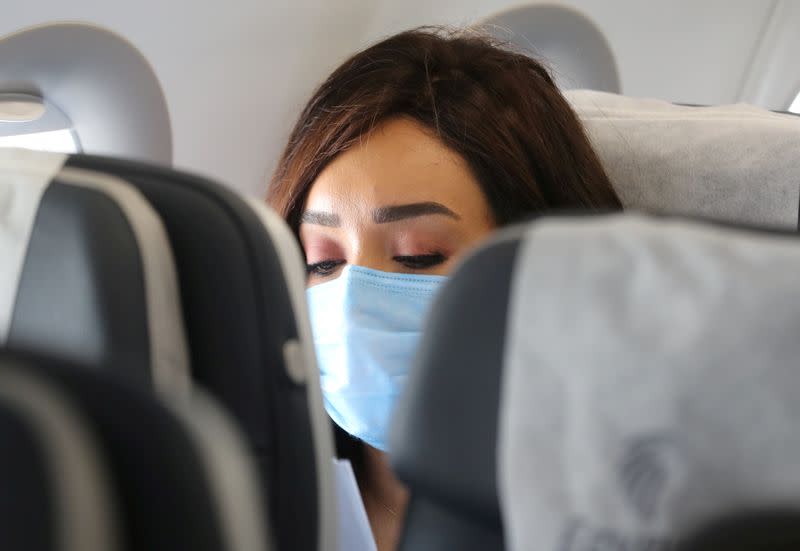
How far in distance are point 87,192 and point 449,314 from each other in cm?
34

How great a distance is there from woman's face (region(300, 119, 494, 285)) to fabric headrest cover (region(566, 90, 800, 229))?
350 mm

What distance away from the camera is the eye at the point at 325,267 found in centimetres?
133

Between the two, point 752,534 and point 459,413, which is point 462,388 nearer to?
point 459,413

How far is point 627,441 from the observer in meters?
0.50

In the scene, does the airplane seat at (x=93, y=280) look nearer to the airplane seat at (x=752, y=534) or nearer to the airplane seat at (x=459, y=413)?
the airplane seat at (x=459, y=413)

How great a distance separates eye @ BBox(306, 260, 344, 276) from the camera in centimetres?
133

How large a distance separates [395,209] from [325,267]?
0.14 metres

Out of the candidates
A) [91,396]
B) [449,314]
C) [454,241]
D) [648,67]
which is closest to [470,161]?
[454,241]

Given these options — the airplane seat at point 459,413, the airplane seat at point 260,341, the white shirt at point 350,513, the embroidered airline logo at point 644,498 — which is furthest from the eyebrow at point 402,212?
the embroidered airline logo at point 644,498

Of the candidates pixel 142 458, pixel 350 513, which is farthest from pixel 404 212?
pixel 142 458

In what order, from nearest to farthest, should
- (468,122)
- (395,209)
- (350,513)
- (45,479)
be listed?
(45,479) → (350,513) → (395,209) → (468,122)

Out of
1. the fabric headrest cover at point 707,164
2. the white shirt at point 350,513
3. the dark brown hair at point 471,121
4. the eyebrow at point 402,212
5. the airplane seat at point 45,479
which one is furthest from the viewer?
the fabric headrest cover at point 707,164

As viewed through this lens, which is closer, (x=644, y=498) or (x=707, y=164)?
(x=644, y=498)

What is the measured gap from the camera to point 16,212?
76 cm
